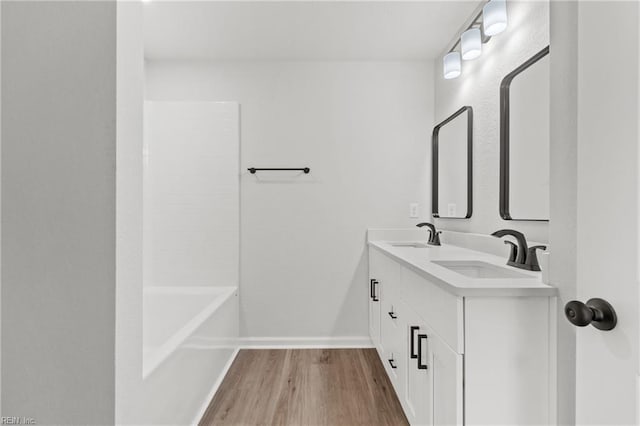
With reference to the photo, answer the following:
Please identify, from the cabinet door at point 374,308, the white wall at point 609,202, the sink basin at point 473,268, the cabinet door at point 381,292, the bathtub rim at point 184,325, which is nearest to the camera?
the white wall at point 609,202

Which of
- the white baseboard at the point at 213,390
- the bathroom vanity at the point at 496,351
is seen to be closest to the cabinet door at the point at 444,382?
the bathroom vanity at the point at 496,351

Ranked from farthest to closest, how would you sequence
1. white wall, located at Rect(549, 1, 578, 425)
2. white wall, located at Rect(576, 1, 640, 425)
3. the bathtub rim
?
the bathtub rim < white wall, located at Rect(549, 1, 578, 425) < white wall, located at Rect(576, 1, 640, 425)

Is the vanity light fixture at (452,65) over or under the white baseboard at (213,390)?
over

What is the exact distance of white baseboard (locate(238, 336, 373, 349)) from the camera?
9.46ft

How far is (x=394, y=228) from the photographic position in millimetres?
2918

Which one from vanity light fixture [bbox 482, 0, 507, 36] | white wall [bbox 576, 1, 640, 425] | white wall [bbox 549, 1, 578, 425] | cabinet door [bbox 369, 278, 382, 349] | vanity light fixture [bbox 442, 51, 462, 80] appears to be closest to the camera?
white wall [bbox 576, 1, 640, 425]

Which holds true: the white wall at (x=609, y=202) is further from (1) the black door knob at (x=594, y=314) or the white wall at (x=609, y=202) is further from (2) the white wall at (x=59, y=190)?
(2) the white wall at (x=59, y=190)

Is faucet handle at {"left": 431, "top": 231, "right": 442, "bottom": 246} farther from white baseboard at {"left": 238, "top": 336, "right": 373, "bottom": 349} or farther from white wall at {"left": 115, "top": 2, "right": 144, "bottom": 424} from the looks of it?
white wall at {"left": 115, "top": 2, "right": 144, "bottom": 424}

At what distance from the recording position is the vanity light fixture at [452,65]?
237 cm

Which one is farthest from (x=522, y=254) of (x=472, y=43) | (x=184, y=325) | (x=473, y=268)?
(x=184, y=325)

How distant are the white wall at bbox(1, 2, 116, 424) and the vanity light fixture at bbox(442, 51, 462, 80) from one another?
2.16 meters

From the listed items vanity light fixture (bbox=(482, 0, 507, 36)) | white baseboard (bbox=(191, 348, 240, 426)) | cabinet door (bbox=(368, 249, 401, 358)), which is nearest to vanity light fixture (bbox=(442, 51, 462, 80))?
vanity light fixture (bbox=(482, 0, 507, 36))

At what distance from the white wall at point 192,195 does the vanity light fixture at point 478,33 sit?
1.63 meters

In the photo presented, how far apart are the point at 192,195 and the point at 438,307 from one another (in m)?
2.17
